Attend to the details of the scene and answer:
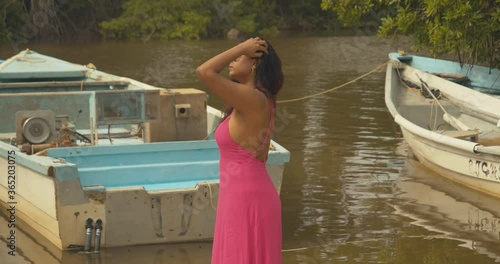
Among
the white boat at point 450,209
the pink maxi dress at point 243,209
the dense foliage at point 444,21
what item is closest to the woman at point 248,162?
the pink maxi dress at point 243,209

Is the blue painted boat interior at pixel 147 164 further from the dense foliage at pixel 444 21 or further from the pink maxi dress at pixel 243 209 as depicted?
the dense foliage at pixel 444 21

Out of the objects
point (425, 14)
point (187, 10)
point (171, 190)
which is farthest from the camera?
point (187, 10)

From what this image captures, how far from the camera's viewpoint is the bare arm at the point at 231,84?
14.1 ft

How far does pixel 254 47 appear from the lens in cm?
443

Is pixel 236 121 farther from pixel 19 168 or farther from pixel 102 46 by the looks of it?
pixel 102 46

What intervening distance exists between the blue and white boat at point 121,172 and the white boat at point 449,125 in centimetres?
252

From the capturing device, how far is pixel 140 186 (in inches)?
300

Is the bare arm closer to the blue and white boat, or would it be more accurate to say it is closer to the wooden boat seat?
the blue and white boat

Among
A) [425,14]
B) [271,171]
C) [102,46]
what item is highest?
[425,14]

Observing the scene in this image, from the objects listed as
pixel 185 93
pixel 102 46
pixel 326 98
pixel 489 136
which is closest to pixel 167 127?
pixel 185 93

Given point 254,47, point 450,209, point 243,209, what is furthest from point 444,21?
point 243,209

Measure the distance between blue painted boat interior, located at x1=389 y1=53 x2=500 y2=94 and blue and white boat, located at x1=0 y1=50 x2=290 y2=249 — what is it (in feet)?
16.3

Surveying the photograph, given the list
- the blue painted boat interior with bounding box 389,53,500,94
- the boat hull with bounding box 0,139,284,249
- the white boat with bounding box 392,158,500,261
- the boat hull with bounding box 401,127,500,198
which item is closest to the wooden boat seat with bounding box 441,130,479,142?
the boat hull with bounding box 401,127,500,198

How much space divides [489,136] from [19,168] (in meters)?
5.51
